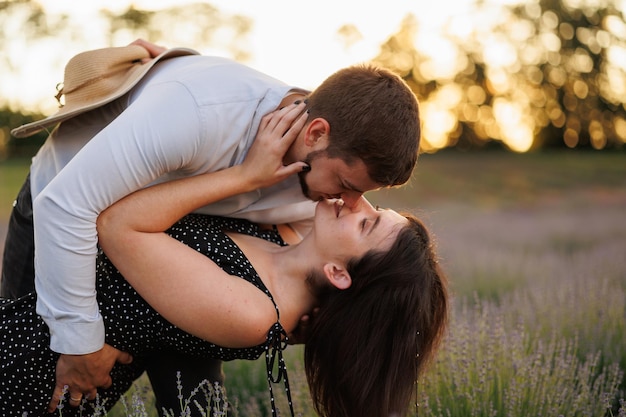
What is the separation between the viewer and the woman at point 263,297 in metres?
2.69

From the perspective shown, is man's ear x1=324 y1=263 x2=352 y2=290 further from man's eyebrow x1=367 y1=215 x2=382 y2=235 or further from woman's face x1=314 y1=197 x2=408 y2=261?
man's eyebrow x1=367 y1=215 x2=382 y2=235

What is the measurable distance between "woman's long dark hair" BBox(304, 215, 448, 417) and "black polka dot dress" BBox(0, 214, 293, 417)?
22 cm

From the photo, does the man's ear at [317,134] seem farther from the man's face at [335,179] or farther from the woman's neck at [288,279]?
the woman's neck at [288,279]

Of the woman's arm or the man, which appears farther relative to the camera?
the woman's arm

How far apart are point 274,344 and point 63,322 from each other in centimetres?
74

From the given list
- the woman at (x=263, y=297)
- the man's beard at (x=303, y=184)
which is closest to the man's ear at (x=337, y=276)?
the woman at (x=263, y=297)

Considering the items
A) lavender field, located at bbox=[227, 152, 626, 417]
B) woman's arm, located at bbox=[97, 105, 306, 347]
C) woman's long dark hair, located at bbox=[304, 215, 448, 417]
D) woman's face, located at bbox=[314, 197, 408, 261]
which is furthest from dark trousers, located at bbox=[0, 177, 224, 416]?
woman's face, located at bbox=[314, 197, 408, 261]

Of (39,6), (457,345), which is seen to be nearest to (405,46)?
(39,6)

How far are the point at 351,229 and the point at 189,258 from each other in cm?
61

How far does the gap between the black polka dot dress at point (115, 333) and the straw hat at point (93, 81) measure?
0.59 m

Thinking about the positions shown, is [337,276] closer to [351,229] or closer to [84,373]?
[351,229]

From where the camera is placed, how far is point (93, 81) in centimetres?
308

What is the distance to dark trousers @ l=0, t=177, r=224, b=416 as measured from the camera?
121 inches

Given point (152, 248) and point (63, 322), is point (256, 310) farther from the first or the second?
point (63, 322)
